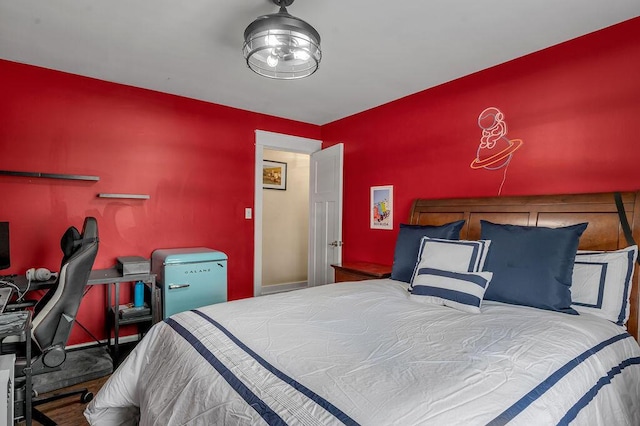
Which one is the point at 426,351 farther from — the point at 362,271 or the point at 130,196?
the point at 130,196

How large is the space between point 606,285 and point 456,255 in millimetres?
779

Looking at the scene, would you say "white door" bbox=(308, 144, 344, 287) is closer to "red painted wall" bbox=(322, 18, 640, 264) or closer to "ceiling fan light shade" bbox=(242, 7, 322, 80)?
"red painted wall" bbox=(322, 18, 640, 264)

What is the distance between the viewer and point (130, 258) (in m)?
3.03

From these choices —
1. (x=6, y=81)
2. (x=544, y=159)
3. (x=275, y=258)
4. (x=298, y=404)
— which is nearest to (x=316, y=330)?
Answer: (x=298, y=404)

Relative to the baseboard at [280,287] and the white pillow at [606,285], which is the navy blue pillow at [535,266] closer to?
the white pillow at [606,285]

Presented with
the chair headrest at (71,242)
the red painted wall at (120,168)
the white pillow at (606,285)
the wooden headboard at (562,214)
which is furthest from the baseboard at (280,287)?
the white pillow at (606,285)

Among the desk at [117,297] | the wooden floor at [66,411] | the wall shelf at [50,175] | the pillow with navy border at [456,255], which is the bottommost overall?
the wooden floor at [66,411]

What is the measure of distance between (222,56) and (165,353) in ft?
7.03

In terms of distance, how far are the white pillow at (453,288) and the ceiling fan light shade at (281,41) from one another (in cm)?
149

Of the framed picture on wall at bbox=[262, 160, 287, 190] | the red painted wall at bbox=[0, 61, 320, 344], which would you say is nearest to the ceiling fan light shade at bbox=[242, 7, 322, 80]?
the red painted wall at bbox=[0, 61, 320, 344]

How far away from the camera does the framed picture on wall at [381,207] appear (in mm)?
3574

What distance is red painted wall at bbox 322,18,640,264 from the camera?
2105 mm

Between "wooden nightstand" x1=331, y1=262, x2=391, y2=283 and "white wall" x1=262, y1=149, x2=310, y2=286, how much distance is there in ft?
6.79

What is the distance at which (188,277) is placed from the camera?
10.2 ft
